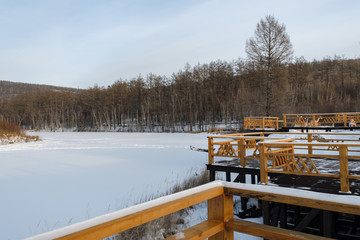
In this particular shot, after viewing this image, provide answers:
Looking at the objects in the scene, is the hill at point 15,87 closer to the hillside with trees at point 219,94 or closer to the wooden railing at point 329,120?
the hillside with trees at point 219,94

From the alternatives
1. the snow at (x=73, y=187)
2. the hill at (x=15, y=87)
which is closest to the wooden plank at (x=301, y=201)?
the snow at (x=73, y=187)

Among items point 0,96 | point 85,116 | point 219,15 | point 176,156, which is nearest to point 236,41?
point 219,15

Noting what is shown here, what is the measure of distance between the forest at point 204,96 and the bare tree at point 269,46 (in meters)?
9.76

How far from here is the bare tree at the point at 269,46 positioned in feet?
84.3

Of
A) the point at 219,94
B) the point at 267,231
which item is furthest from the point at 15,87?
the point at 267,231

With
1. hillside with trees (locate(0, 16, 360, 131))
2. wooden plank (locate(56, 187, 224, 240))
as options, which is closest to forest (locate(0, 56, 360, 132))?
hillside with trees (locate(0, 16, 360, 131))

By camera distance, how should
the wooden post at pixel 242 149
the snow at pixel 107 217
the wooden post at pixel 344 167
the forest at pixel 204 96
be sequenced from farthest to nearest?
the forest at pixel 204 96 < the wooden post at pixel 242 149 < the wooden post at pixel 344 167 < the snow at pixel 107 217

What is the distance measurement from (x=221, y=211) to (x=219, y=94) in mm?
51298

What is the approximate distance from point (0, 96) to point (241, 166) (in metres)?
150

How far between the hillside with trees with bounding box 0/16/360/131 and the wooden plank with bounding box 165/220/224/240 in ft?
84.3

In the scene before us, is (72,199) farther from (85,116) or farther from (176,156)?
(85,116)

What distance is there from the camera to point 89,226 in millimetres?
1060

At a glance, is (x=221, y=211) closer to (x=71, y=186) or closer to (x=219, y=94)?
(x=71, y=186)

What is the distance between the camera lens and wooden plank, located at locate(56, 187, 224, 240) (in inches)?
41.0
